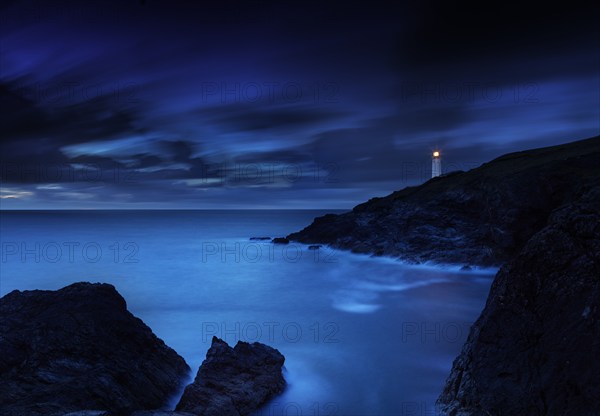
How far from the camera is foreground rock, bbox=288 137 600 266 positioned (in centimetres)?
2588

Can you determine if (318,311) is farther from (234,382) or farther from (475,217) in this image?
(475,217)

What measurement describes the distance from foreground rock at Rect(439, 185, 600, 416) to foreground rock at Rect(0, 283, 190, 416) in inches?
226

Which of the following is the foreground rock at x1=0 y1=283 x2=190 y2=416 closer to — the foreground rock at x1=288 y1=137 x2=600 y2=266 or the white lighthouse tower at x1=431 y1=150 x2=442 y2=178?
the foreground rock at x1=288 y1=137 x2=600 y2=266

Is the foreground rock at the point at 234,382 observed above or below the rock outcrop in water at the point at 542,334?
below

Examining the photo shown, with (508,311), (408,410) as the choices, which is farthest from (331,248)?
(508,311)

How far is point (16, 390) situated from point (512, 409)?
310 inches

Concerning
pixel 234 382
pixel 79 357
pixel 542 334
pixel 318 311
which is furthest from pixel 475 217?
pixel 79 357

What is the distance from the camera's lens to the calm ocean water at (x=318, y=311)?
984 cm

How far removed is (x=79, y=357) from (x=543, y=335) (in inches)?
328

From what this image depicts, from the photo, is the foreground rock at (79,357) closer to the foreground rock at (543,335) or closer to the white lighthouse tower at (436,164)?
the foreground rock at (543,335)

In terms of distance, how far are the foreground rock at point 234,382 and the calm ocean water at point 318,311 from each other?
50 cm

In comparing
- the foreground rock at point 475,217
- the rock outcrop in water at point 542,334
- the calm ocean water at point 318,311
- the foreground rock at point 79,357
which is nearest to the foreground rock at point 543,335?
the rock outcrop in water at point 542,334

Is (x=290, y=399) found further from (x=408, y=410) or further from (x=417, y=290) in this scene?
(x=417, y=290)

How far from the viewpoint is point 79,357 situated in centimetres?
703
